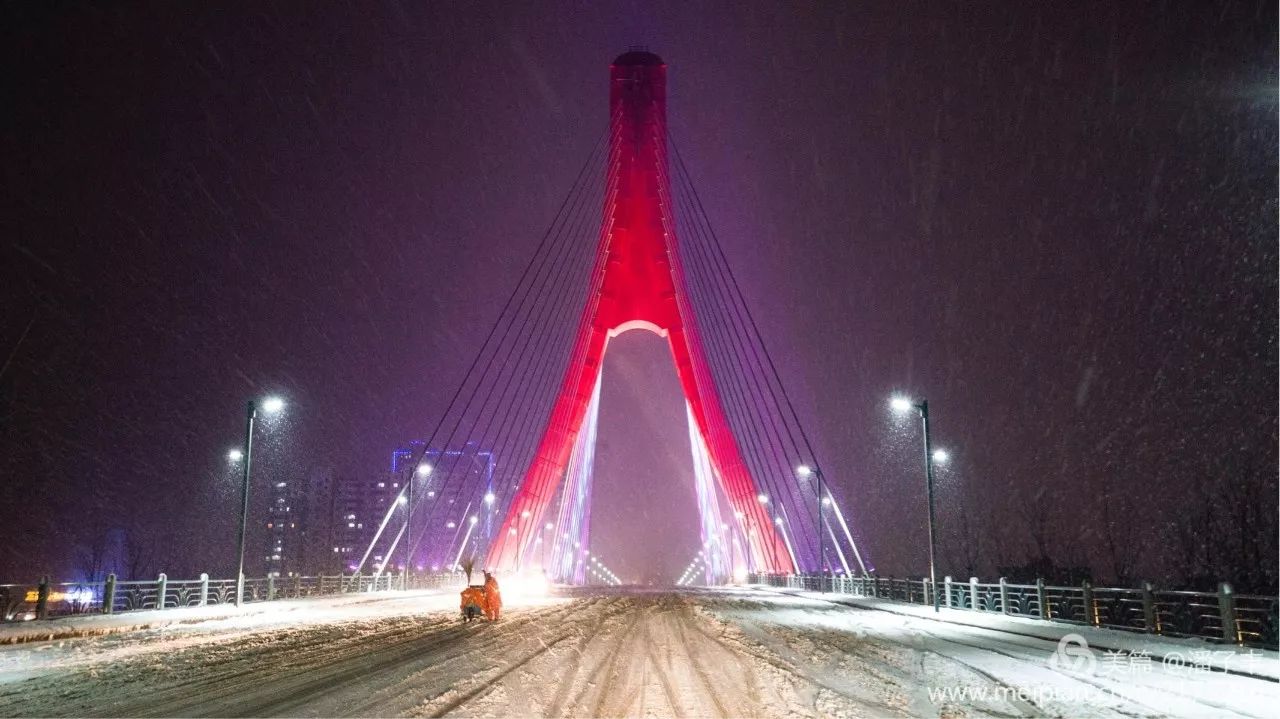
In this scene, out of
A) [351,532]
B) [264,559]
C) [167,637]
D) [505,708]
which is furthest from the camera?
[351,532]

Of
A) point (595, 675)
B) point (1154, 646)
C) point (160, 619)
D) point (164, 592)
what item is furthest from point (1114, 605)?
point (164, 592)

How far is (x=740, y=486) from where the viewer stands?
37969 mm

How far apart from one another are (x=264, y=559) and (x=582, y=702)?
9143 cm

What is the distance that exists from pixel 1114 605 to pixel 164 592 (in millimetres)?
19081

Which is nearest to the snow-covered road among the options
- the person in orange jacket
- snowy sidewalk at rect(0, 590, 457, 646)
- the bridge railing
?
snowy sidewalk at rect(0, 590, 457, 646)

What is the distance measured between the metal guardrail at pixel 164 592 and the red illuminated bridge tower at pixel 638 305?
601cm

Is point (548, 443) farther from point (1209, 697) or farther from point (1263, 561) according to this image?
point (1209, 697)

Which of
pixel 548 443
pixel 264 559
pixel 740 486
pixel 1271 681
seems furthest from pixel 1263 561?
pixel 264 559

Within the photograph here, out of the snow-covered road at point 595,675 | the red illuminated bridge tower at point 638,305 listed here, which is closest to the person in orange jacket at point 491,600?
the snow-covered road at point 595,675

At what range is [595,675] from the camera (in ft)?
28.3

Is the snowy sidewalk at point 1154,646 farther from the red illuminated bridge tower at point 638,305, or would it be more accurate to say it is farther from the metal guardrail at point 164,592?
the red illuminated bridge tower at point 638,305

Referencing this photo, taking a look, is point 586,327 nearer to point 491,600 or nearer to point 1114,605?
point 491,600

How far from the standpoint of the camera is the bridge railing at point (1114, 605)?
11.9 meters

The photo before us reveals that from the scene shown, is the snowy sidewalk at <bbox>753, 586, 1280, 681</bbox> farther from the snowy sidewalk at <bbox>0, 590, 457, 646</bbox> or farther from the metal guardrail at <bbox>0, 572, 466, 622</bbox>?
the metal guardrail at <bbox>0, 572, 466, 622</bbox>
